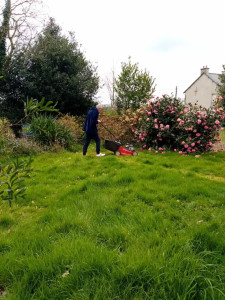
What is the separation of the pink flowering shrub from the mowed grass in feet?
11.9

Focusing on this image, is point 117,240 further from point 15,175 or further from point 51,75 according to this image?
point 51,75

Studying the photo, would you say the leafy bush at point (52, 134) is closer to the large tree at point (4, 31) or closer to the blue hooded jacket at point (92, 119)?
the blue hooded jacket at point (92, 119)

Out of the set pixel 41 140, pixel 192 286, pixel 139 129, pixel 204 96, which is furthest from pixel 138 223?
pixel 204 96

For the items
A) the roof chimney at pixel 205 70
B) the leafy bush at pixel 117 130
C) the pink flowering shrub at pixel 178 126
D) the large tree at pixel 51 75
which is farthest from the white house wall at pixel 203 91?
the pink flowering shrub at pixel 178 126

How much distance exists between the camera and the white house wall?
103 ft

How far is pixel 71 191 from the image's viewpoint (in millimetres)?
4156

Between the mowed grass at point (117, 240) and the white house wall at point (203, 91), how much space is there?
3081cm

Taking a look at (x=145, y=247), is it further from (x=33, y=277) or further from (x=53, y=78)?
(x=53, y=78)

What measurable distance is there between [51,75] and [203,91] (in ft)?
Result: 92.5

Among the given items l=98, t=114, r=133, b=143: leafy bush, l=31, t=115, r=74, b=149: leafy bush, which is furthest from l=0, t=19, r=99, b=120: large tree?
l=31, t=115, r=74, b=149: leafy bush

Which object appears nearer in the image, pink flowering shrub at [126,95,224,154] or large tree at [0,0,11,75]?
pink flowering shrub at [126,95,224,154]

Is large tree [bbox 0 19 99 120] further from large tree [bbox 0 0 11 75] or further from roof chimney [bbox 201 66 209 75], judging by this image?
roof chimney [bbox 201 66 209 75]

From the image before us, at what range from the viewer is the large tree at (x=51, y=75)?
36.2ft

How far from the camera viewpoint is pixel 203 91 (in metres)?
33.1
